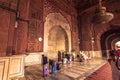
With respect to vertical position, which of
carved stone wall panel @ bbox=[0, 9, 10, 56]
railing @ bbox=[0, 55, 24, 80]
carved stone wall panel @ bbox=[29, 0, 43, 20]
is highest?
carved stone wall panel @ bbox=[29, 0, 43, 20]

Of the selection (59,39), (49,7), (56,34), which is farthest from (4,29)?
(59,39)

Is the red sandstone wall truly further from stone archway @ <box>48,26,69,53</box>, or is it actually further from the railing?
stone archway @ <box>48,26,69,53</box>

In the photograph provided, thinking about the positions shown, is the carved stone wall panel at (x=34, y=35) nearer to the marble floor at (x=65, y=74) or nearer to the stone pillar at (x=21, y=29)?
the stone pillar at (x=21, y=29)

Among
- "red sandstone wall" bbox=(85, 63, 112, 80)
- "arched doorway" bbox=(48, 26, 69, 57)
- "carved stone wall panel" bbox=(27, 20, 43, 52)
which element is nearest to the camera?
"red sandstone wall" bbox=(85, 63, 112, 80)

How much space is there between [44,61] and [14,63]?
434 mm

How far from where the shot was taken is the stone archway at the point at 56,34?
3.60 meters

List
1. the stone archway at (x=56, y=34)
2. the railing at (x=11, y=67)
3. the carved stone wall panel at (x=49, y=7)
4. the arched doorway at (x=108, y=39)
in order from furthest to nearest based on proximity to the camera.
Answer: the arched doorway at (x=108, y=39), the stone archway at (x=56, y=34), the carved stone wall panel at (x=49, y=7), the railing at (x=11, y=67)

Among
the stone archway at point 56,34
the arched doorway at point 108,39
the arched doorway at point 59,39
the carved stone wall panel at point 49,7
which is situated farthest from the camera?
the arched doorway at point 108,39

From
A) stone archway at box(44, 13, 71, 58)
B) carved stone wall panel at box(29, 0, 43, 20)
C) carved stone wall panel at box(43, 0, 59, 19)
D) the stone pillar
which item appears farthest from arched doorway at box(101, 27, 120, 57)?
the stone pillar

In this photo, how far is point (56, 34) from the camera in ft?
14.7

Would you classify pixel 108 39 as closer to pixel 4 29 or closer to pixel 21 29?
pixel 21 29

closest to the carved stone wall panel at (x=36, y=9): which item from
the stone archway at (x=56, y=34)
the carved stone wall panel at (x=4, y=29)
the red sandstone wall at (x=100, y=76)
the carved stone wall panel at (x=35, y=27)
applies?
the carved stone wall panel at (x=35, y=27)

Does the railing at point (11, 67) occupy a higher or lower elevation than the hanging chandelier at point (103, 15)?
lower

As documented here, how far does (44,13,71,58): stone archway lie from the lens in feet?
11.8
